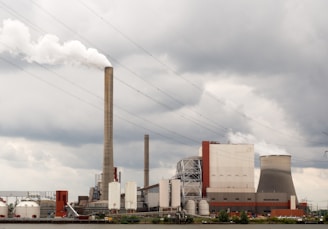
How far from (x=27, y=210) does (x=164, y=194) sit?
26627 millimetres

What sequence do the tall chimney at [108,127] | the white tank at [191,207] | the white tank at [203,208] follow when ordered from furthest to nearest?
the white tank at [203,208]
the white tank at [191,207]
the tall chimney at [108,127]

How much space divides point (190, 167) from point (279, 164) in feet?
67.6

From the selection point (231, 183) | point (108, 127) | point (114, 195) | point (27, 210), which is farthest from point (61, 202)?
point (231, 183)

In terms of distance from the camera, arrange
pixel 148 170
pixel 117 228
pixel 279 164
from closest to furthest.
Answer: pixel 117 228 → pixel 279 164 → pixel 148 170

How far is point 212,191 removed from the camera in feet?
421

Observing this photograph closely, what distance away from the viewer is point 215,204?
421 feet

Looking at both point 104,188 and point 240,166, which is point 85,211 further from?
point 240,166

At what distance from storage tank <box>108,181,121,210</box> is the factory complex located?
250 cm

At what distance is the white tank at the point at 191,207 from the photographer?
394ft

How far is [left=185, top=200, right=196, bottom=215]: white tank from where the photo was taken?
394 feet

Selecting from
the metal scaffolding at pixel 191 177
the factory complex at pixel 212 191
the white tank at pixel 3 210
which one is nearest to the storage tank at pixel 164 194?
the factory complex at pixel 212 191

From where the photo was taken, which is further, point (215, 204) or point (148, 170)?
point (148, 170)

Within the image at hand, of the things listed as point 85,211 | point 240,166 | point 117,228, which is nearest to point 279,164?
point 240,166

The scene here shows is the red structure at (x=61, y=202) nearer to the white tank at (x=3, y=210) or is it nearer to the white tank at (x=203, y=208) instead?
the white tank at (x=3, y=210)
